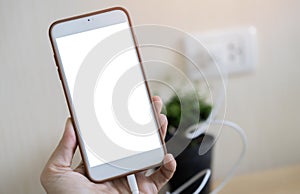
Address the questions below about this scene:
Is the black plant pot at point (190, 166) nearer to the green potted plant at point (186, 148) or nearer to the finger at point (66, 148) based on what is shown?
the green potted plant at point (186, 148)

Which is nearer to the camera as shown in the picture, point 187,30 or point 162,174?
point 162,174

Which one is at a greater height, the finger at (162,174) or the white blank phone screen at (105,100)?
the white blank phone screen at (105,100)

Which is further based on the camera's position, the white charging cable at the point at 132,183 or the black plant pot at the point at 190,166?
the black plant pot at the point at 190,166

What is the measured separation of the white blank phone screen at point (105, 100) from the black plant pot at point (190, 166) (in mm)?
167

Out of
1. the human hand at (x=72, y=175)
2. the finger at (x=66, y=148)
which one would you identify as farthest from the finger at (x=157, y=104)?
the finger at (x=66, y=148)

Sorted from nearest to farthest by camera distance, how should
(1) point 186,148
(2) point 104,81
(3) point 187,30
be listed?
(2) point 104,81
(1) point 186,148
(3) point 187,30

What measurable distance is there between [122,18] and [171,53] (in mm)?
134

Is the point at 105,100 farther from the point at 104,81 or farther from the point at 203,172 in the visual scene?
the point at 203,172

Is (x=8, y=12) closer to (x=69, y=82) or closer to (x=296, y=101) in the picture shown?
(x=69, y=82)

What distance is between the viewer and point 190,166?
0.92 meters

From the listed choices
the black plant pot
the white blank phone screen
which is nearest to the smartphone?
the white blank phone screen

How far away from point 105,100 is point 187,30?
31 centimetres

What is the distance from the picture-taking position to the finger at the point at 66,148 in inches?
29.7

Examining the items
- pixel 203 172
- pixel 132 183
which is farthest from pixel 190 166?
pixel 132 183
